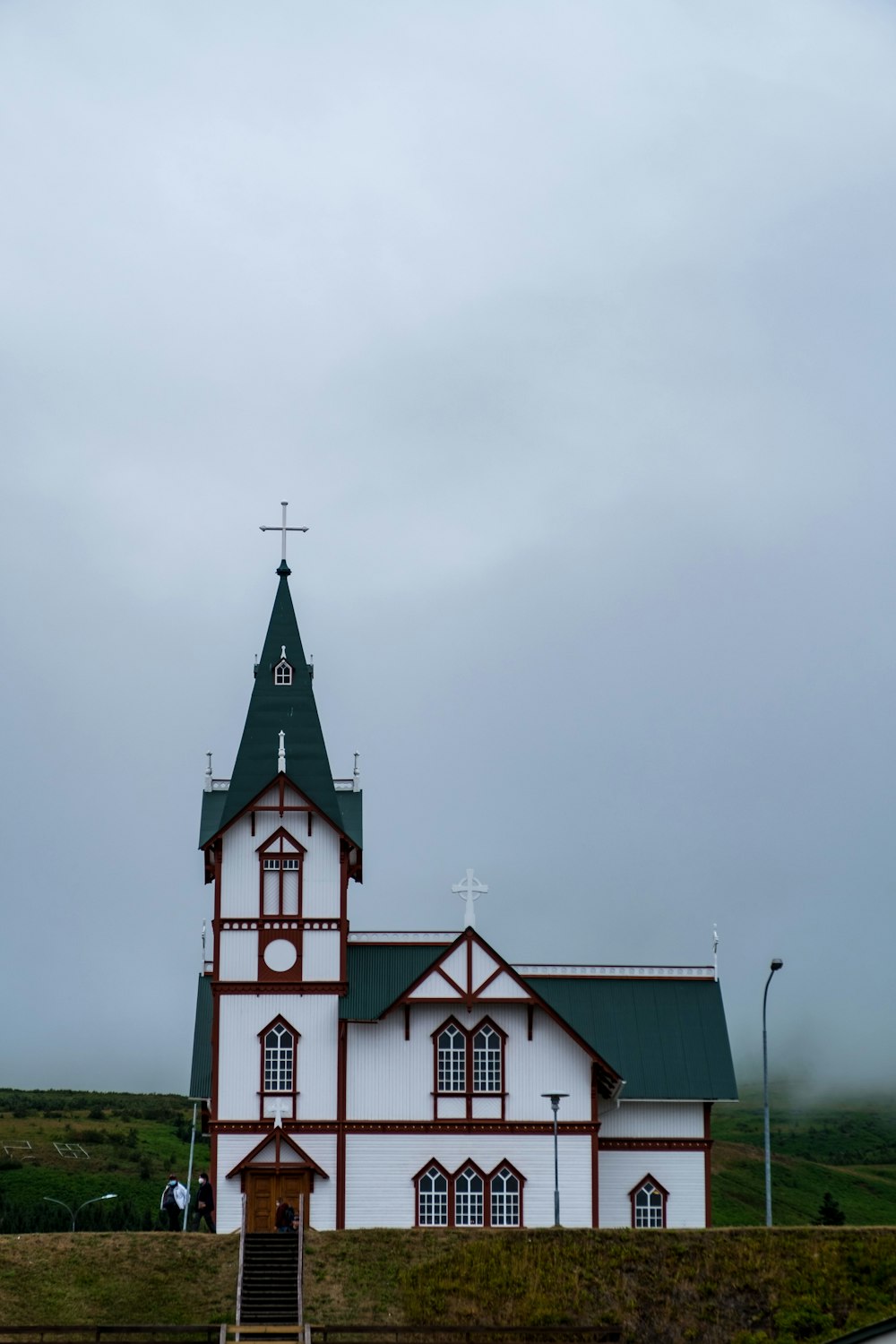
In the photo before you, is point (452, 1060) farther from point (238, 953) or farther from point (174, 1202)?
point (174, 1202)

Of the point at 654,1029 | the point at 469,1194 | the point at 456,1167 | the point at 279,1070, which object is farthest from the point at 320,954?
the point at 654,1029

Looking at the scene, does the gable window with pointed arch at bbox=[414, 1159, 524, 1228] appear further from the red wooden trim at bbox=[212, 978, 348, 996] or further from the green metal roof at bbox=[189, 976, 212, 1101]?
the green metal roof at bbox=[189, 976, 212, 1101]

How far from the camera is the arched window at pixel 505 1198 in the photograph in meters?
48.2

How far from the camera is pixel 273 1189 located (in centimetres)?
4812

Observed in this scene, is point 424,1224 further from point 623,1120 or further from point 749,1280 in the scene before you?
point 749,1280

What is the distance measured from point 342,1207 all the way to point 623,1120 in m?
8.79

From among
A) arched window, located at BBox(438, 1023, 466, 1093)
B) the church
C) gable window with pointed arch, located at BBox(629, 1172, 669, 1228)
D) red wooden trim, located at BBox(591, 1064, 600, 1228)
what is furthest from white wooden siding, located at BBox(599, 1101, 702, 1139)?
arched window, located at BBox(438, 1023, 466, 1093)

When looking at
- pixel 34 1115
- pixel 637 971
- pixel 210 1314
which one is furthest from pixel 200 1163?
pixel 210 1314

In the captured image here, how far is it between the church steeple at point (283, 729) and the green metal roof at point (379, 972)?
408 centimetres

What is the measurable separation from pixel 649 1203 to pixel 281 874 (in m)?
14.5

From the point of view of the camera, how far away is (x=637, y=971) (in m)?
54.3

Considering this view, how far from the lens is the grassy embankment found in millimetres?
38781

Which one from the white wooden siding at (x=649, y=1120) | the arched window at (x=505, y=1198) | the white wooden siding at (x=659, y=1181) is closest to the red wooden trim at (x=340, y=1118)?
the arched window at (x=505, y=1198)

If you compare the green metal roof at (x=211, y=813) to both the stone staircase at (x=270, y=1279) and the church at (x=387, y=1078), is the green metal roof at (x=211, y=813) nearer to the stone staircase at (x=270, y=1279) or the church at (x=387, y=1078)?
the church at (x=387, y=1078)
